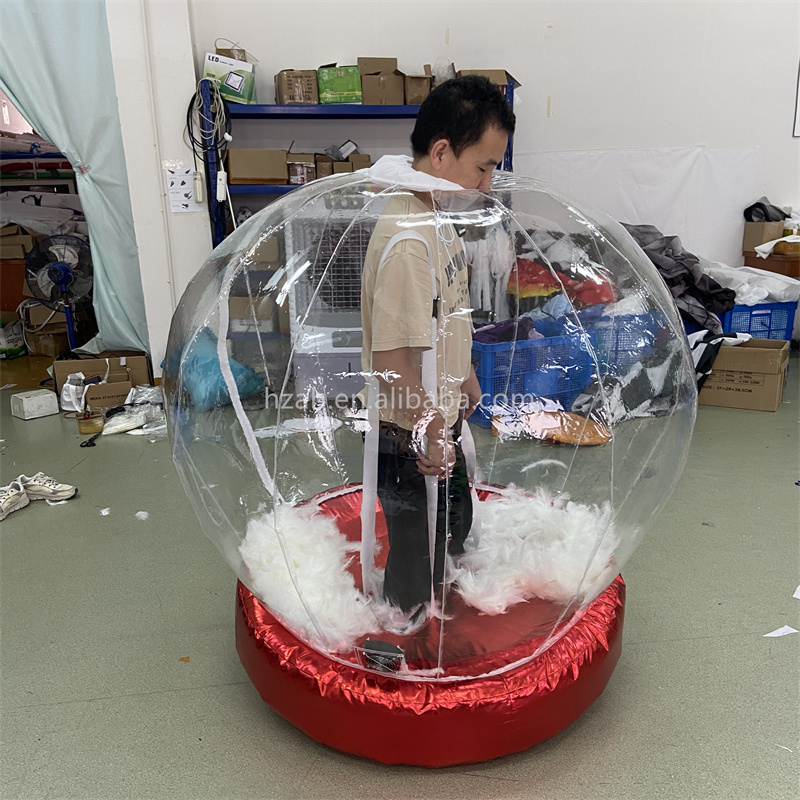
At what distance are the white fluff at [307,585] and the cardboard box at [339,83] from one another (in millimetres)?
3268

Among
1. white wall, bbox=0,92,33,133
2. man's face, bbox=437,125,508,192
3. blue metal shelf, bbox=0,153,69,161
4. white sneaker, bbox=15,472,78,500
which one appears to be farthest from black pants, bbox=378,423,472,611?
white wall, bbox=0,92,33,133

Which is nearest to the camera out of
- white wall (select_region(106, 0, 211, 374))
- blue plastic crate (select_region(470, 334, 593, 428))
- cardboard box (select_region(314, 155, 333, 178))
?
blue plastic crate (select_region(470, 334, 593, 428))

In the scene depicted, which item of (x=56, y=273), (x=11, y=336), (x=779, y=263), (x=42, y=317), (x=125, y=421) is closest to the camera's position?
(x=125, y=421)

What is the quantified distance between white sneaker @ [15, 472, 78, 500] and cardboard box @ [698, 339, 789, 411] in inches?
140

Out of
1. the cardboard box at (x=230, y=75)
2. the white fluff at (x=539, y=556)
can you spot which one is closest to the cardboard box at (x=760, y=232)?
the cardboard box at (x=230, y=75)

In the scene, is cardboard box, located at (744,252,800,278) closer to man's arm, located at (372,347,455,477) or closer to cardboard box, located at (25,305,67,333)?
man's arm, located at (372,347,455,477)

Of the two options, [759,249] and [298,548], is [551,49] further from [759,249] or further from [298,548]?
[298,548]

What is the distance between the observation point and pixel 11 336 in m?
5.88

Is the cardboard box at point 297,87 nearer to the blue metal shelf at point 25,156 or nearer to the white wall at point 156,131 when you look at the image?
the white wall at point 156,131

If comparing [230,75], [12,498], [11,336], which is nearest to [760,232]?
[230,75]

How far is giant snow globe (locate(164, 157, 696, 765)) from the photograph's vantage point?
1.42 metres

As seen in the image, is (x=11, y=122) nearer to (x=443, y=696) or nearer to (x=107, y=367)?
(x=107, y=367)

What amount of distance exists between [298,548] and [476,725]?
63 centimetres

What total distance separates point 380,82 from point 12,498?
3167 millimetres
